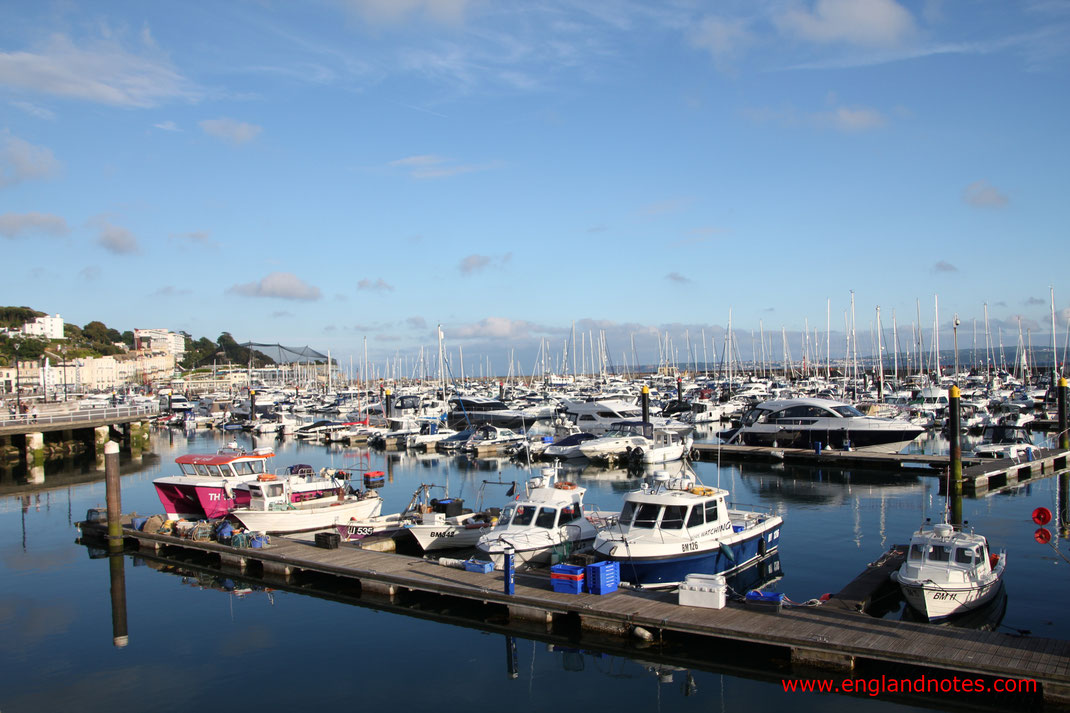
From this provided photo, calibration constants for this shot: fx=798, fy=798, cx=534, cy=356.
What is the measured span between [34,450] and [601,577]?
2041 inches

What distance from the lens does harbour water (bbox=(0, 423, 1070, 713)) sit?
49.1 feet

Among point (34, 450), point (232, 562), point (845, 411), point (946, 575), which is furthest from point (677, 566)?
point (34, 450)

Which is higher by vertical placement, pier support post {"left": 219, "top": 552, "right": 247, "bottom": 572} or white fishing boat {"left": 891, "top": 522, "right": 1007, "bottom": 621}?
white fishing boat {"left": 891, "top": 522, "right": 1007, "bottom": 621}

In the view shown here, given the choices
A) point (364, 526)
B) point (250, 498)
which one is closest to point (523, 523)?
point (364, 526)

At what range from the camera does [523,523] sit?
72.4 ft

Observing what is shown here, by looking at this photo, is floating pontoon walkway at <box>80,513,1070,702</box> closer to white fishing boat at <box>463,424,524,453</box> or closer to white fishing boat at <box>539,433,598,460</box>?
→ white fishing boat at <box>539,433,598,460</box>

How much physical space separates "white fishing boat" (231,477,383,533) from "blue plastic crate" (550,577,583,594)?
12.4m

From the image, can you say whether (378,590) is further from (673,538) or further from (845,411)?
(845,411)

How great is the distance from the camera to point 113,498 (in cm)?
2595

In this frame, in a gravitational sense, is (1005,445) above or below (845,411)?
below

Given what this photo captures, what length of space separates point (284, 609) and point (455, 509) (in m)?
8.09

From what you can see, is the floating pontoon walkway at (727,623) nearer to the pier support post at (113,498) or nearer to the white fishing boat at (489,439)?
the pier support post at (113,498)

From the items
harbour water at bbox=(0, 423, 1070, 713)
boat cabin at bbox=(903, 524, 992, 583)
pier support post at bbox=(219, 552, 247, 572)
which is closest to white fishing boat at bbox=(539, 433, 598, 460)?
Result: harbour water at bbox=(0, 423, 1070, 713)

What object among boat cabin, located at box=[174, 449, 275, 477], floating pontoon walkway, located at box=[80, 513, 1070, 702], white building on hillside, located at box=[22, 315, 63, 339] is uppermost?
white building on hillside, located at box=[22, 315, 63, 339]
